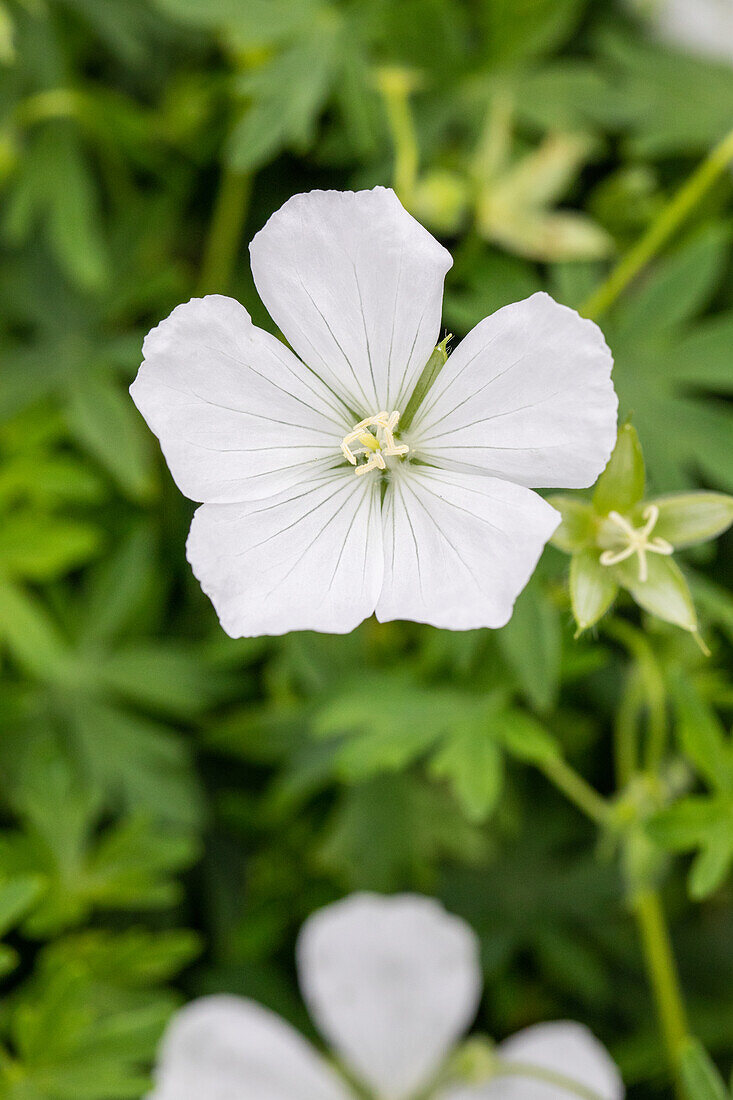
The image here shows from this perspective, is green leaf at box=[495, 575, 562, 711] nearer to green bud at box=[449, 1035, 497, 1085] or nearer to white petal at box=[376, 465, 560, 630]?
white petal at box=[376, 465, 560, 630]

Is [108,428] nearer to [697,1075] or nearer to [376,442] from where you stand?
[376,442]

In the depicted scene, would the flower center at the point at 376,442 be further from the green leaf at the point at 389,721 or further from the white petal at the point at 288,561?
the green leaf at the point at 389,721

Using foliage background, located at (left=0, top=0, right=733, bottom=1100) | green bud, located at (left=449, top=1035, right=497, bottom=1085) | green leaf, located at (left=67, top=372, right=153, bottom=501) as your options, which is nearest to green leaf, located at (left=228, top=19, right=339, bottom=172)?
foliage background, located at (left=0, top=0, right=733, bottom=1100)

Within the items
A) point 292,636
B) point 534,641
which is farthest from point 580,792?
point 292,636

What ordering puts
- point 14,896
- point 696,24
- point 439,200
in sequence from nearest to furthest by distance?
point 14,896, point 439,200, point 696,24

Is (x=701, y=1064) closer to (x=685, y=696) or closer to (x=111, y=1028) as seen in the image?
(x=685, y=696)

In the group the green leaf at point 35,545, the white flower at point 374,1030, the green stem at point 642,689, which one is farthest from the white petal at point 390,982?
the green leaf at point 35,545
